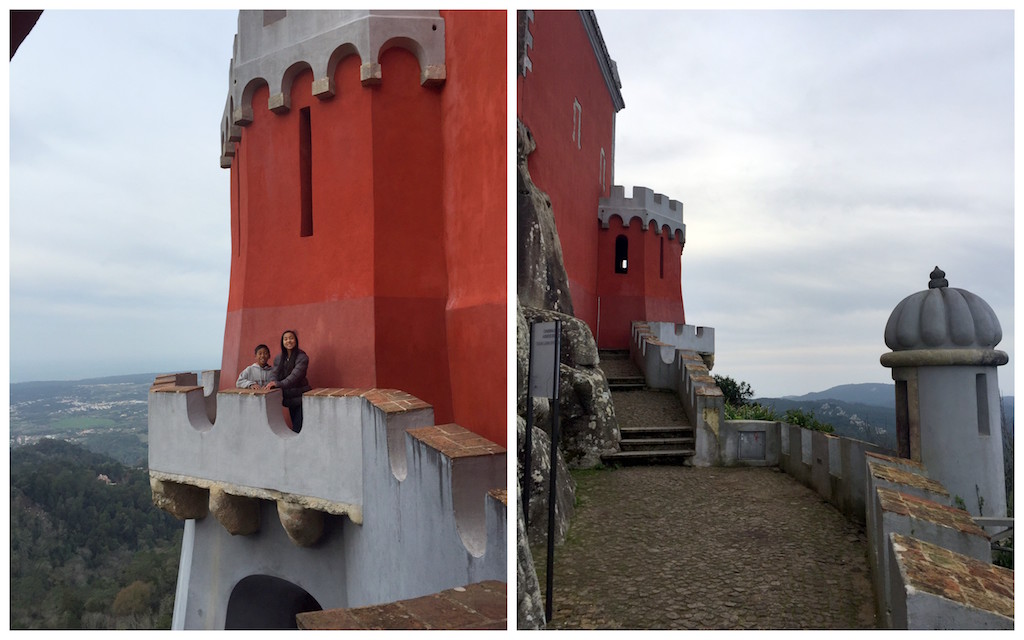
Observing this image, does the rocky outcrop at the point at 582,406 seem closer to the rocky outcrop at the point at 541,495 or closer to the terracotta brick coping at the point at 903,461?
the rocky outcrop at the point at 541,495

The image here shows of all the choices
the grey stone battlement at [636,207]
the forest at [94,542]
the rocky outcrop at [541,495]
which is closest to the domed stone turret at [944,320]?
the rocky outcrop at [541,495]

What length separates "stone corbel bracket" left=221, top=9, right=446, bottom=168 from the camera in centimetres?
568

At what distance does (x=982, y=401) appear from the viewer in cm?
557

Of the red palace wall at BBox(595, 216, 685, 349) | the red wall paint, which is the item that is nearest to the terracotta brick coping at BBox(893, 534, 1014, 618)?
the red wall paint

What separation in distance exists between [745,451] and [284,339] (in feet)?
22.0

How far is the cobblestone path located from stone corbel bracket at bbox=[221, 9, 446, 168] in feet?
14.3

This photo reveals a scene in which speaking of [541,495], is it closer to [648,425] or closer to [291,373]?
[291,373]

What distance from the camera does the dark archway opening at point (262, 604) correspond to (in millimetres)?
6410

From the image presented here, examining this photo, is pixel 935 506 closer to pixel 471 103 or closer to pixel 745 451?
pixel 471 103

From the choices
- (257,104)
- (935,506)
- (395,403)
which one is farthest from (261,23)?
(935,506)

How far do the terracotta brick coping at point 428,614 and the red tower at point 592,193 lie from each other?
8.14 m

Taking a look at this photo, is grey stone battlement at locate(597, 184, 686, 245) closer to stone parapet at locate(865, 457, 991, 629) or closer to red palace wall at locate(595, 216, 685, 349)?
red palace wall at locate(595, 216, 685, 349)

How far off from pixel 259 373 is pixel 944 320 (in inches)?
237

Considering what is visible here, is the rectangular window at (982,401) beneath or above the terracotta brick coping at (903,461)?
above
